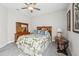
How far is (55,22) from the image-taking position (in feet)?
6.41

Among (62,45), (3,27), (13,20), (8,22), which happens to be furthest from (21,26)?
(62,45)

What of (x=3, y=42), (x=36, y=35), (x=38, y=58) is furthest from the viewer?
(x=3, y=42)

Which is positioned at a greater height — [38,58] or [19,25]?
[19,25]

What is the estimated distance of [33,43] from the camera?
2271 millimetres

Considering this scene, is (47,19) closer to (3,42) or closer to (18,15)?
(18,15)

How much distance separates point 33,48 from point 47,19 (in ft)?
2.56

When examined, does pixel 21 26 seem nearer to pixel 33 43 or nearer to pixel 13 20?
pixel 13 20

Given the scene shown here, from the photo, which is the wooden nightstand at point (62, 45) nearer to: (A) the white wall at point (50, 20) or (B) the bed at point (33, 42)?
(B) the bed at point (33, 42)

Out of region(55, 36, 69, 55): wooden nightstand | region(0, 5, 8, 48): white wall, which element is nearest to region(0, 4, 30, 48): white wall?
region(0, 5, 8, 48): white wall

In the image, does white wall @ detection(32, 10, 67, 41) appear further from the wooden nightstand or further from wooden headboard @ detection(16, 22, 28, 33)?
the wooden nightstand

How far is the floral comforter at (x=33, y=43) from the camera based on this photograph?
2246mm

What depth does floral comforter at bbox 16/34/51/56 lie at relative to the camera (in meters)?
2.25

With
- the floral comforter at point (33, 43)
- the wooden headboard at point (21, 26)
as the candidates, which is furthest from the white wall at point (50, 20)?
the floral comforter at point (33, 43)

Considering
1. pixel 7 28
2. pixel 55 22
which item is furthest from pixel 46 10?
pixel 7 28
